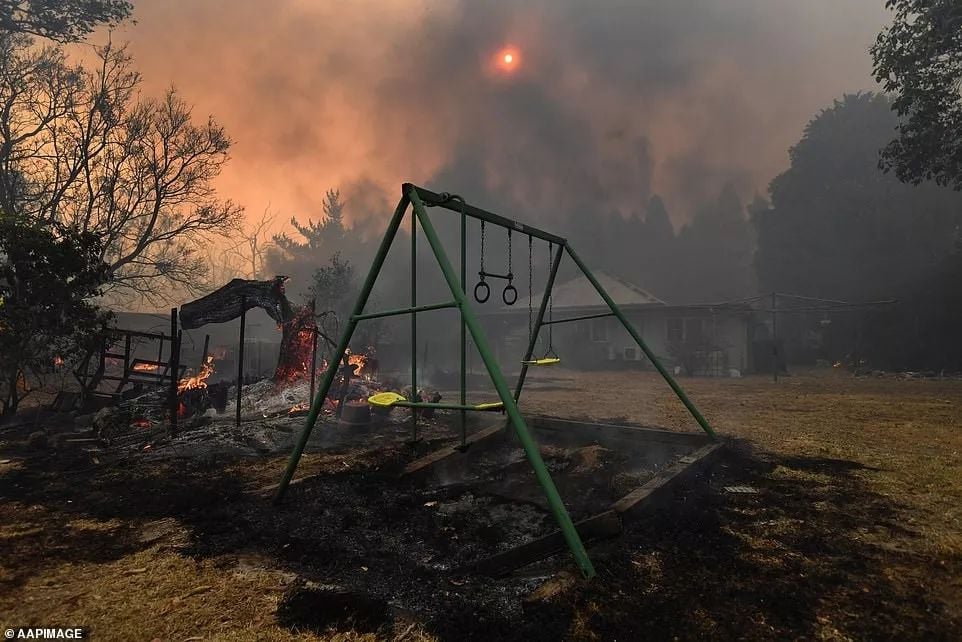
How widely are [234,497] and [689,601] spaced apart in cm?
496

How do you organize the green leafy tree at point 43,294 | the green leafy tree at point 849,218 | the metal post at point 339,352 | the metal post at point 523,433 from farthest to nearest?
the green leafy tree at point 849,218 → the green leafy tree at point 43,294 → the metal post at point 339,352 → the metal post at point 523,433

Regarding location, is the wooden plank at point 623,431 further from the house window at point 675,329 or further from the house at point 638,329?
the house window at point 675,329

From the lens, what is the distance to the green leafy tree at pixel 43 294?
31.0 ft

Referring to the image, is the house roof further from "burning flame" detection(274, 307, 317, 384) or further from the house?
"burning flame" detection(274, 307, 317, 384)

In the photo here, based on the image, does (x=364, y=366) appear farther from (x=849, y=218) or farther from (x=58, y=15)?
(x=849, y=218)

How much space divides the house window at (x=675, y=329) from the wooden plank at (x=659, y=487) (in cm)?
2509

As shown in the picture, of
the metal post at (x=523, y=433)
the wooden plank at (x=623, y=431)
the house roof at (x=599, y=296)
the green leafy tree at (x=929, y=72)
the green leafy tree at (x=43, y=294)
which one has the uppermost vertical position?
the green leafy tree at (x=929, y=72)

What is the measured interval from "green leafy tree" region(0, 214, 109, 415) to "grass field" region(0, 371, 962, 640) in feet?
11.6

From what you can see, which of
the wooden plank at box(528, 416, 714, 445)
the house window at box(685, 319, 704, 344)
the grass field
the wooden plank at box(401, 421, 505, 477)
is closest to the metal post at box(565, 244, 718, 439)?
the wooden plank at box(528, 416, 714, 445)

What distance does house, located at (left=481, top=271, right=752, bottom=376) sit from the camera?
88.3ft

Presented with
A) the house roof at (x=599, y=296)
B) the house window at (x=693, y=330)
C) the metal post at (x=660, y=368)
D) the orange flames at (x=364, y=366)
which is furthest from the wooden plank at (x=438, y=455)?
the house window at (x=693, y=330)

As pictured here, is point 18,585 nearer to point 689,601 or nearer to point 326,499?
point 326,499

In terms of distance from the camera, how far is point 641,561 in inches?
145

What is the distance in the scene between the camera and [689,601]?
10.2 feet
